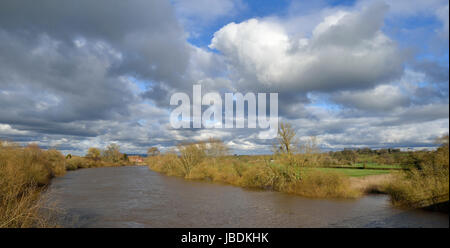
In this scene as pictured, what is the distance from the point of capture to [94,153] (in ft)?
366

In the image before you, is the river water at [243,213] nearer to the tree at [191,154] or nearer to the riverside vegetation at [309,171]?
the riverside vegetation at [309,171]

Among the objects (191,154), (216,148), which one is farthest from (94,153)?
(216,148)

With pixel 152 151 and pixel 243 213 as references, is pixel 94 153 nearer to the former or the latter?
pixel 152 151

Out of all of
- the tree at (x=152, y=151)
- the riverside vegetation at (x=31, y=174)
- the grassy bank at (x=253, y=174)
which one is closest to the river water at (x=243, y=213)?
the grassy bank at (x=253, y=174)

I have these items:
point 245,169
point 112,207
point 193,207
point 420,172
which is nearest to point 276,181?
point 245,169

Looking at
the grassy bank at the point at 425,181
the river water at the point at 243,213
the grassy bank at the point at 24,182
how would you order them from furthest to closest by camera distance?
the grassy bank at the point at 425,181 < the river water at the point at 243,213 < the grassy bank at the point at 24,182

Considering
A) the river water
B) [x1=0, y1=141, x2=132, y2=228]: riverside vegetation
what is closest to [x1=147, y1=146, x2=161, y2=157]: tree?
[x1=0, y1=141, x2=132, y2=228]: riverside vegetation

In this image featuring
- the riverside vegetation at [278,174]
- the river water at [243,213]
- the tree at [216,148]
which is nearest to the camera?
the riverside vegetation at [278,174]

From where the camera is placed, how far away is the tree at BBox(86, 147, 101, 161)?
10746cm

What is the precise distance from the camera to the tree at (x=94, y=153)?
353ft
